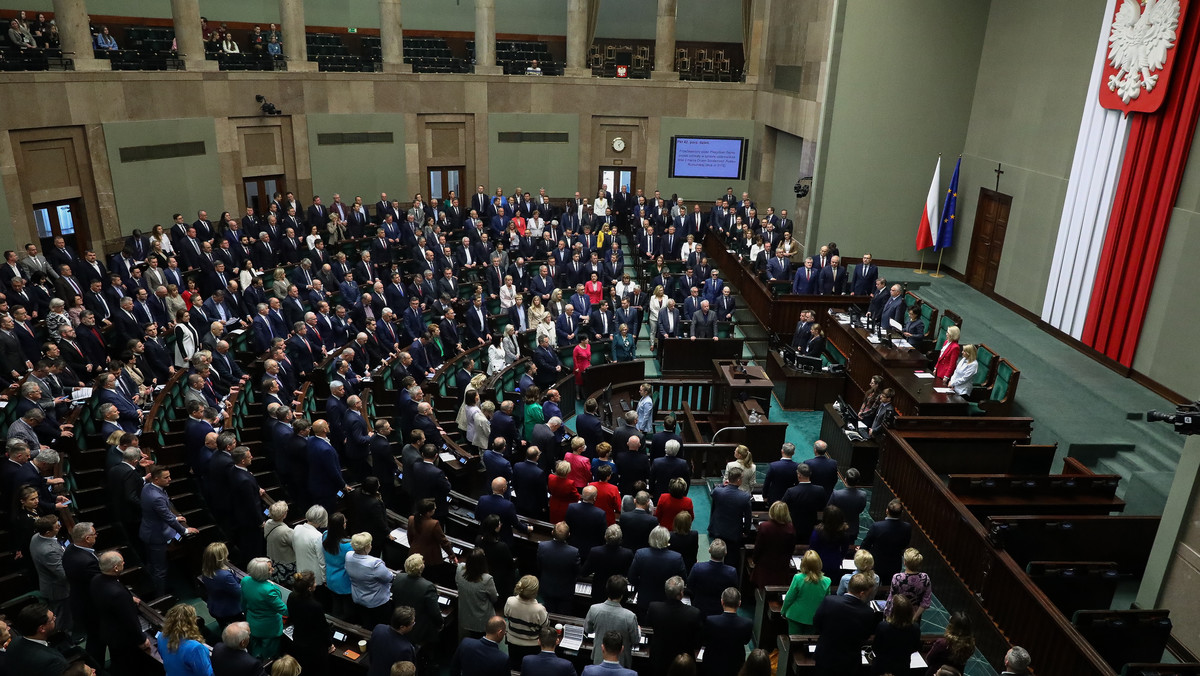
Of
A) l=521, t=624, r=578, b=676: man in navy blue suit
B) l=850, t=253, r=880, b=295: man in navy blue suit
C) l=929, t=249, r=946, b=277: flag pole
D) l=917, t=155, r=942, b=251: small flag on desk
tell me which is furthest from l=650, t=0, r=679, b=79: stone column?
l=521, t=624, r=578, b=676: man in navy blue suit

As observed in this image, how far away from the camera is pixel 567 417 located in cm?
1166

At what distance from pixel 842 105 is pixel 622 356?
26.9 ft

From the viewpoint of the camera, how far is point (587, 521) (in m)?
6.59

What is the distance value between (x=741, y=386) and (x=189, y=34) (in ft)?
43.0

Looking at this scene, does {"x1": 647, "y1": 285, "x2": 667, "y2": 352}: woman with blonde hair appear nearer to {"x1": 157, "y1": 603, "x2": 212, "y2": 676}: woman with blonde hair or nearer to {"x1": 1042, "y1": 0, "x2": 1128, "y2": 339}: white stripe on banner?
{"x1": 1042, "y1": 0, "x2": 1128, "y2": 339}: white stripe on banner

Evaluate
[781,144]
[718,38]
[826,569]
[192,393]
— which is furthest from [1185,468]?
[718,38]

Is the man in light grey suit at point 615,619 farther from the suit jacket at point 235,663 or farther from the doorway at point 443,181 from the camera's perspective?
the doorway at point 443,181

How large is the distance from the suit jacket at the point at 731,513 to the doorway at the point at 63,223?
510 inches

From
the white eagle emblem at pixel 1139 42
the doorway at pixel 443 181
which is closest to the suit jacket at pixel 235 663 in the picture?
the white eagle emblem at pixel 1139 42

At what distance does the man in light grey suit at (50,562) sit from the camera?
5648mm

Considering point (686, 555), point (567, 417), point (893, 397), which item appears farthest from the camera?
point (567, 417)

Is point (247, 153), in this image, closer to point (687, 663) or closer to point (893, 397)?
point (893, 397)

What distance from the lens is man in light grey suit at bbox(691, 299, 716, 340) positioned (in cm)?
1306

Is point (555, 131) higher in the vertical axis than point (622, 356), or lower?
higher
